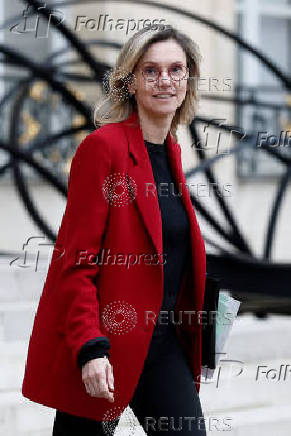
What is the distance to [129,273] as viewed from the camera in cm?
196

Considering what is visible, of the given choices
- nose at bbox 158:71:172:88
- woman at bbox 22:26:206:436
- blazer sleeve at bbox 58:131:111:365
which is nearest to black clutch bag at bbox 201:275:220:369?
woman at bbox 22:26:206:436

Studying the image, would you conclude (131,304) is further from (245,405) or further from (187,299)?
(245,405)

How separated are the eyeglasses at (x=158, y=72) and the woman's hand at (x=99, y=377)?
580 millimetres

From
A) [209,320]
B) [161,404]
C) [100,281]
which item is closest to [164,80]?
[100,281]

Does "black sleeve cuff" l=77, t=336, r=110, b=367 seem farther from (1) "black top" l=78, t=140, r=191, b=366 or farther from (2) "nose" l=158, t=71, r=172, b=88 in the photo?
(2) "nose" l=158, t=71, r=172, b=88

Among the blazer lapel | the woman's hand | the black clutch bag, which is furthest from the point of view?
the black clutch bag

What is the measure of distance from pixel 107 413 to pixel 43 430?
1.73 metres

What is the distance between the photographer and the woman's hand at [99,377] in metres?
1.84

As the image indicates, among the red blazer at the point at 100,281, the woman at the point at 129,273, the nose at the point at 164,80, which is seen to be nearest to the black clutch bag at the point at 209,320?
the woman at the point at 129,273

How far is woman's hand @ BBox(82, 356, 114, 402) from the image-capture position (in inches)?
72.4

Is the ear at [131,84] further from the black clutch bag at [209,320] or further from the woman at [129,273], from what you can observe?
the black clutch bag at [209,320]

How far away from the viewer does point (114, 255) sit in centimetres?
194

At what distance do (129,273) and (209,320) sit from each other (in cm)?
28

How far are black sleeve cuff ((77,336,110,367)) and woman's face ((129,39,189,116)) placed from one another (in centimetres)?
50
